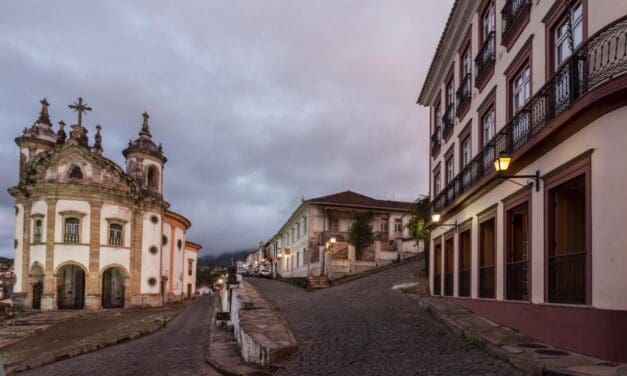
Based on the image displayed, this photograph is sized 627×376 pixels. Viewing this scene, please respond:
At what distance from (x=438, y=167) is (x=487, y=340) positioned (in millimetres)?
11336

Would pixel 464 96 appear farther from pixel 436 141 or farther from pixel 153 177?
pixel 153 177

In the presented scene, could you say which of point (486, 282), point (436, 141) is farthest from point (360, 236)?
point (486, 282)

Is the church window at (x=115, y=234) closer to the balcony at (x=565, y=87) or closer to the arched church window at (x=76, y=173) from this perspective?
the arched church window at (x=76, y=173)

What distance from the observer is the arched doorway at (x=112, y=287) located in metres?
34.5

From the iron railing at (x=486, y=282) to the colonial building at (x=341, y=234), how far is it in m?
17.6

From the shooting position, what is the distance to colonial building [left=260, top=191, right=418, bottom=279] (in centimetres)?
3135

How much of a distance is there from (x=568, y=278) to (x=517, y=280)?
251 centimetres

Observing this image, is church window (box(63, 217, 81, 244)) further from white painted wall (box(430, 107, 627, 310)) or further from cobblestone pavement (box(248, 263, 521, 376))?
white painted wall (box(430, 107, 627, 310))

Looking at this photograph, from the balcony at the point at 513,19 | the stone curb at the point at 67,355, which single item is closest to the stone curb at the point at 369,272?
the stone curb at the point at 67,355

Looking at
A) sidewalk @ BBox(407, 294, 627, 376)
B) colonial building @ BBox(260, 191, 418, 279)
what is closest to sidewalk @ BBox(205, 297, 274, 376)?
sidewalk @ BBox(407, 294, 627, 376)

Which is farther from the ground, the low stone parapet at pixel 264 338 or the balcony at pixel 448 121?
the balcony at pixel 448 121

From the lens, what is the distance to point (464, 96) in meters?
15.1

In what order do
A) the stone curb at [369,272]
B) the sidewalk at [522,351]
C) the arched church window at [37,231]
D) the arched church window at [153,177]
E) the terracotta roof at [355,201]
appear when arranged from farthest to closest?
1. the terracotta roof at [355,201]
2. the arched church window at [153,177]
3. the arched church window at [37,231]
4. the stone curb at [369,272]
5. the sidewalk at [522,351]

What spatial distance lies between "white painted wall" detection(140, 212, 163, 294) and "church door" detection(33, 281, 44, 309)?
233 inches
